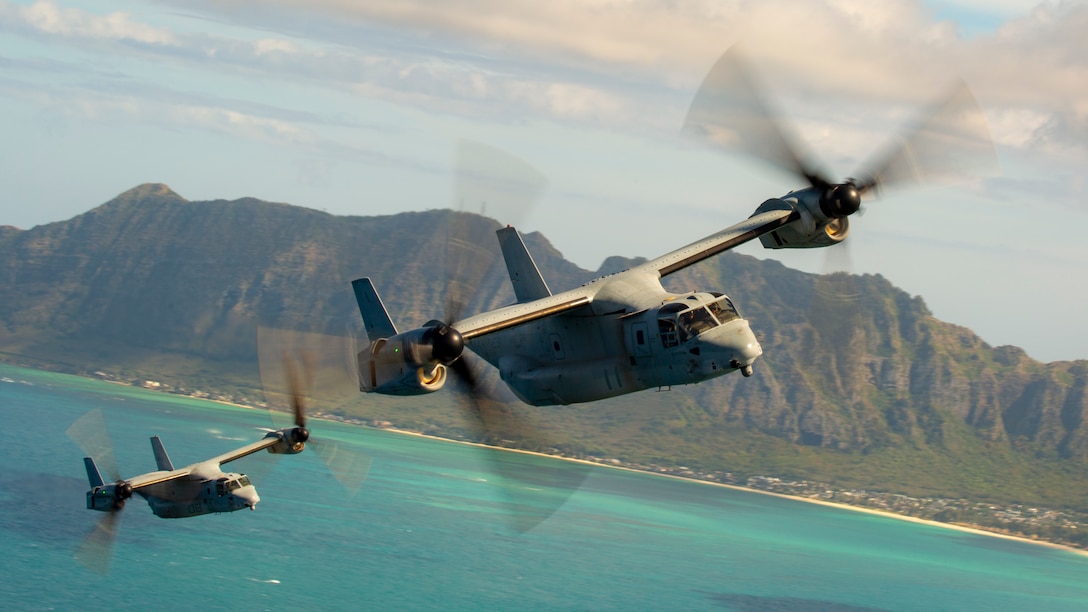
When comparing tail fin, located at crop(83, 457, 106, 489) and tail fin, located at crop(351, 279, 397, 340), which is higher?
tail fin, located at crop(351, 279, 397, 340)

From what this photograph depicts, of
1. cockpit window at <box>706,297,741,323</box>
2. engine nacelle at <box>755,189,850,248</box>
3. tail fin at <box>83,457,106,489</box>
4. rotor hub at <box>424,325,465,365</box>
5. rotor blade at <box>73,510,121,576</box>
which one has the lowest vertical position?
rotor blade at <box>73,510,121,576</box>

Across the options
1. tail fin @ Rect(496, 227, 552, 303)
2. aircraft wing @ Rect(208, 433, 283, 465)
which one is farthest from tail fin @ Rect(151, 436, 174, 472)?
tail fin @ Rect(496, 227, 552, 303)

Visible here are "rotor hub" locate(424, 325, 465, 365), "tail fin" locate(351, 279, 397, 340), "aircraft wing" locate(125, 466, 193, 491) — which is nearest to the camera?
"rotor hub" locate(424, 325, 465, 365)

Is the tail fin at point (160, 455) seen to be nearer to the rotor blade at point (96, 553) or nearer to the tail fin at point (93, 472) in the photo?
the tail fin at point (93, 472)

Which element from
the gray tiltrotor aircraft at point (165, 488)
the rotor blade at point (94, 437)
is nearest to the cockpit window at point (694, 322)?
the gray tiltrotor aircraft at point (165, 488)

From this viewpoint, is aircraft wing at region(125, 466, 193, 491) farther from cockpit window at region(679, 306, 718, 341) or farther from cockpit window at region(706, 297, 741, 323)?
cockpit window at region(706, 297, 741, 323)

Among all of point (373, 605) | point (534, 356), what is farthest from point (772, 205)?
point (373, 605)
